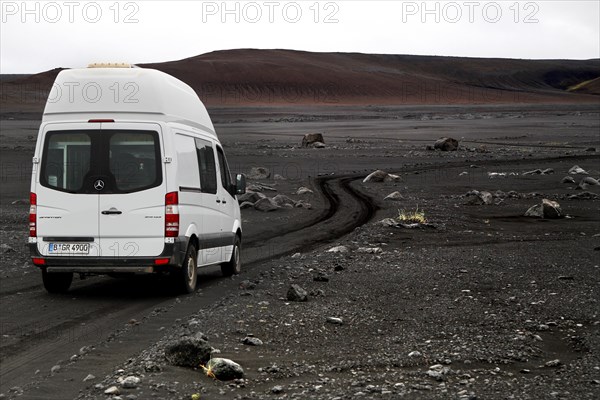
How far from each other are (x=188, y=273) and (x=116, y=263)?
105 cm

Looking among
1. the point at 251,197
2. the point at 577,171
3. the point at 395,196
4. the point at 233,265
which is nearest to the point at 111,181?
the point at 233,265

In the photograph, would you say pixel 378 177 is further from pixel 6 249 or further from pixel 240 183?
pixel 240 183

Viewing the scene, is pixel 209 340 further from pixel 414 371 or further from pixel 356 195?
pixel 356 195

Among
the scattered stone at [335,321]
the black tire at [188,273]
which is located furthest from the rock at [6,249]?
the scattered stone at [335,321]

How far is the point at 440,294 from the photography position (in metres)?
12.1

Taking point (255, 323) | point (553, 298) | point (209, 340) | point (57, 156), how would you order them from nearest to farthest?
point (209, 340) → point (255, 323) → point (553, 298) → point (57, 156)

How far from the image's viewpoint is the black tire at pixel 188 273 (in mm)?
12609

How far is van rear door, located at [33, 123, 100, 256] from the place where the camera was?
1217 cm

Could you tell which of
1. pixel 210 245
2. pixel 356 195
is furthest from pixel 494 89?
pixel 210 245

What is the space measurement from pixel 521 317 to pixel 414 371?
9.22ft

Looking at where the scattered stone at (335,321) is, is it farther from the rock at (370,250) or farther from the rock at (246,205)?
the rock at (246,205)

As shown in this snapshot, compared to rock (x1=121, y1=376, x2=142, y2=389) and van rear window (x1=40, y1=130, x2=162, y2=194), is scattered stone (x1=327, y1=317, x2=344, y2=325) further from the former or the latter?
van rear window (x1=40, y1=130, x2=162, y2=194)

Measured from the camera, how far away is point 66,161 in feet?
40.4

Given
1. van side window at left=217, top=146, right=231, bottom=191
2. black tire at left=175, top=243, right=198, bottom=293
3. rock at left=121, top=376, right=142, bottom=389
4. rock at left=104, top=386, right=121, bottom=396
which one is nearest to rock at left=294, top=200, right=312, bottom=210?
van side window at left=217, top=146, right=231, bottom=191
